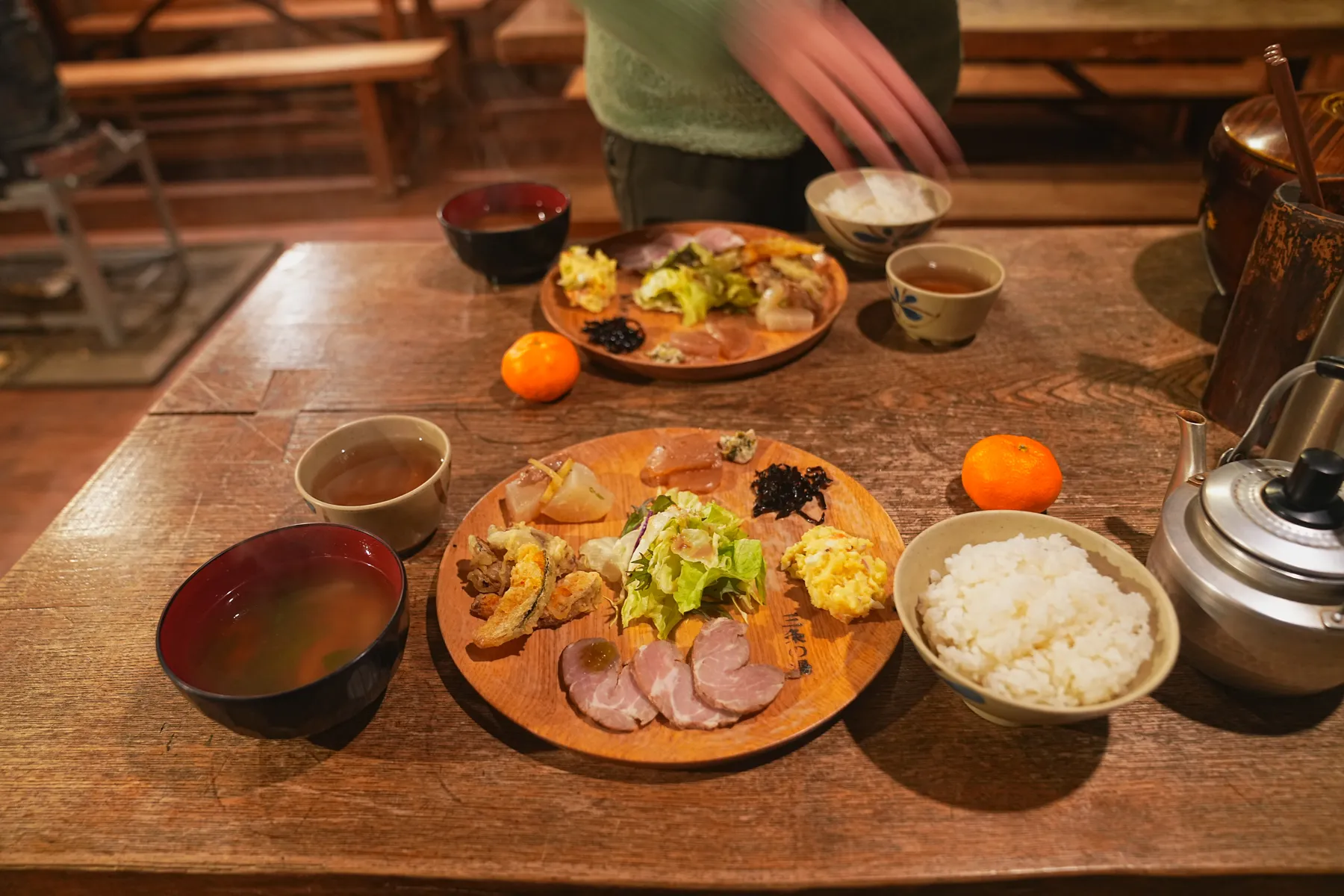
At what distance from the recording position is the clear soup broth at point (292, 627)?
1.12 meters

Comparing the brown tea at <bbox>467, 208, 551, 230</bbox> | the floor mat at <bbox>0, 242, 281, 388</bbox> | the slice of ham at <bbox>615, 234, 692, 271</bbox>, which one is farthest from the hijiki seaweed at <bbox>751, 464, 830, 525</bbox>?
the floor mat at <bbox>0, 242, 281, 388</bbox>

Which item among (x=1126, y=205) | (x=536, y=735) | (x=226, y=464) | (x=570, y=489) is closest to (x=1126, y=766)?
(x=536, y=735)

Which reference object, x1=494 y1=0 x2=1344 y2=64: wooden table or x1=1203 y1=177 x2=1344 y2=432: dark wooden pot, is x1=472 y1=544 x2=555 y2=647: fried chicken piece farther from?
x1=494 y1=0 x2=1344 y2=64: wooden table

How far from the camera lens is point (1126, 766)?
108 centimetres

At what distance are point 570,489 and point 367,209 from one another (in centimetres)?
506

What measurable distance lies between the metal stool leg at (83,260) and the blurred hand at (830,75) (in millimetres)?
4093

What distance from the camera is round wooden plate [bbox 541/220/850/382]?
6.01ft

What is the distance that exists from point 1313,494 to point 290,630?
1399 millimetres

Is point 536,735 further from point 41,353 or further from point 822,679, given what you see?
point 41,353

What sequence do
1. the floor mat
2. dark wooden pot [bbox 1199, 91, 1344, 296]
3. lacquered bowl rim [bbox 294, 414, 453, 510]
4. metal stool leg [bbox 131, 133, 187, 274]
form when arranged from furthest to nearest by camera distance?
metal stool leg [bbox 131, 133, 187, 274], the floor mat, dark wooden pot [bbox 1199, 91, 1344, 296], lacquered bowl rim [bbox 294, 414, 453, 510]

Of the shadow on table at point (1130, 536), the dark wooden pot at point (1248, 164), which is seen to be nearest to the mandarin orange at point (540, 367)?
the shadow on table at point (1130, 536)

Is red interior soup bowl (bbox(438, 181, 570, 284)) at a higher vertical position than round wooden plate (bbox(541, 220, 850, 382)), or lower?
higher

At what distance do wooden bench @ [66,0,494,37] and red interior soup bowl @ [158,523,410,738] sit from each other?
596cm

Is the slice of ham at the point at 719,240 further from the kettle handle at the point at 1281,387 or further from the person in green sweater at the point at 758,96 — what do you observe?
the kettle handle at the point at 1281,387
